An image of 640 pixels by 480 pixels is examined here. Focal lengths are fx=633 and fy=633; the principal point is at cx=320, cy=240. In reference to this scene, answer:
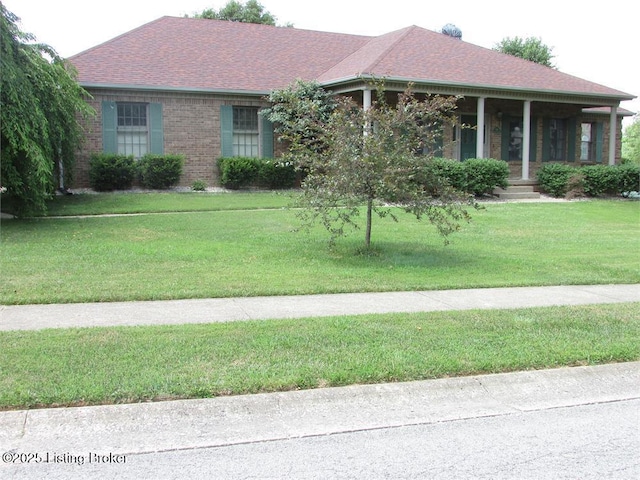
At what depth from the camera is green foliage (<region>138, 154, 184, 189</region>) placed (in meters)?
20.1

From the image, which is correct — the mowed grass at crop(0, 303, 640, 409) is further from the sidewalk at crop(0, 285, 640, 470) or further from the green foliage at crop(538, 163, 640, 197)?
the green foliage at crop(538, 163, 640, 197)

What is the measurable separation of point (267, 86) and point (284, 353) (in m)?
17.9

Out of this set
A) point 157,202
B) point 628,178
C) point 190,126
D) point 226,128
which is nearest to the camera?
point 157,202

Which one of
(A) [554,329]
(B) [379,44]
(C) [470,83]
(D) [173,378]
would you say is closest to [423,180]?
(A) [554,329]

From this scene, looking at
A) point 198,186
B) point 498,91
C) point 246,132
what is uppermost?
point 498,91

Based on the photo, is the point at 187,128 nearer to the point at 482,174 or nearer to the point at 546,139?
the point at 482,174

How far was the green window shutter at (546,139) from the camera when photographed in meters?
26.5

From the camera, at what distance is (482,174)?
2067cm

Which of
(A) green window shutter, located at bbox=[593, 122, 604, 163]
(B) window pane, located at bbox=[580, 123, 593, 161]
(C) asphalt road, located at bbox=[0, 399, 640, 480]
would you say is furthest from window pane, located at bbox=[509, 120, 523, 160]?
(C) asphalt road, located at bbox=[0, 399, 640, 480]

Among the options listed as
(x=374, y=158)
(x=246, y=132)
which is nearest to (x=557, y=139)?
(x=246, y=132)

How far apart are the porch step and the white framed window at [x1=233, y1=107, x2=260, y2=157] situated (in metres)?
8.53

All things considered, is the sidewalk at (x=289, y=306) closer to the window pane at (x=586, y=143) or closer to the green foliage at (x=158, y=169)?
the green foliage at (x=158, y=169)

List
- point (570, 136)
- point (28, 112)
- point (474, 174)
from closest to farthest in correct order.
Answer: point (28, 112) → point (474, 174) → point (570, 136)

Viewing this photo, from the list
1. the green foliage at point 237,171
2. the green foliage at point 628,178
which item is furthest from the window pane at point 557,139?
the green foliage at point 237,171
